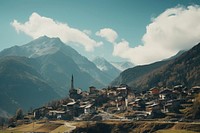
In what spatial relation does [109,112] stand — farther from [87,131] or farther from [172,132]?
[172,132]

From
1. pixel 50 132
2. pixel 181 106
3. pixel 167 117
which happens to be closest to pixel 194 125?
pixel 167 117

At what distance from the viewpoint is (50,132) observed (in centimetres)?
16425

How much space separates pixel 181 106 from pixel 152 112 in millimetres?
16227

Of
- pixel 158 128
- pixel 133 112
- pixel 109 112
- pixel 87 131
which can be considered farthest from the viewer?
pixel 109 112

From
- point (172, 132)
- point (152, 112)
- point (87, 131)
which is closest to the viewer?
point (172, 132)

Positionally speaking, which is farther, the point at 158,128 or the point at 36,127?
the point at 36,127

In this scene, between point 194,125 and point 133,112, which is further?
point 133,112

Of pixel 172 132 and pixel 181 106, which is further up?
pixel 181 106

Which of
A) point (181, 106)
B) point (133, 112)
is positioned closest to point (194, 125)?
point (181, 106)

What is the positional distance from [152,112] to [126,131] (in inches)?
952

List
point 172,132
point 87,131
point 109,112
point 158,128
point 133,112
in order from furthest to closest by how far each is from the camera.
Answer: point 109,112 < point 133,112 < point 87,131 < point 158,128 < point 172,132

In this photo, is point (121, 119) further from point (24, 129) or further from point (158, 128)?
point (24, 129)

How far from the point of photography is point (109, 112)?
199250 mm

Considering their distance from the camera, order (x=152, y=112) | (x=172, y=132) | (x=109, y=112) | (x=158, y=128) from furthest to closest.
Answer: (x=109, y=112)
(x=152, y=112)
(x=158, y=128)
(x=172, y=132)
